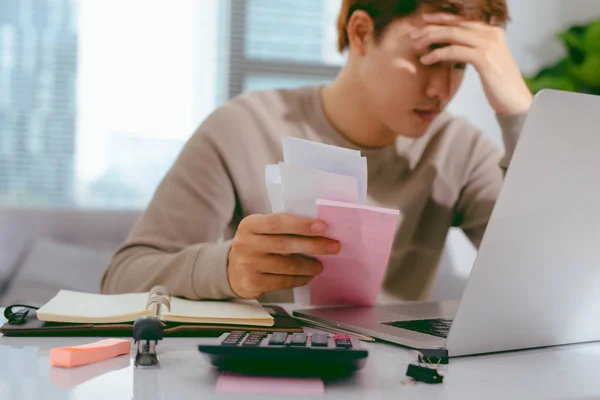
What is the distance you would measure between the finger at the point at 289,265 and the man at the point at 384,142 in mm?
129

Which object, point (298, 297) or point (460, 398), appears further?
point (298, 297)

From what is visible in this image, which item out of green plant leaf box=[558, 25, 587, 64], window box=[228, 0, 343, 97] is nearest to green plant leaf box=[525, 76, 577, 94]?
green plant leaf box=[558, 25, 587, 64]

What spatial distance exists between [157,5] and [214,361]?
2685 millimetres

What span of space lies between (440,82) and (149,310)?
2.40ft

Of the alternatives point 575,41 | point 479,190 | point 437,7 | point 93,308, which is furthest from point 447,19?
point 575,41

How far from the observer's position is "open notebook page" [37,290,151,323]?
715mm

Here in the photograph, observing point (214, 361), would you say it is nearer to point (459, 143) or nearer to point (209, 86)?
point (459, 143)

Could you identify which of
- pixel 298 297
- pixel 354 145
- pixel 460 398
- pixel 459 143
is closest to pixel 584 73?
pixel 459 143

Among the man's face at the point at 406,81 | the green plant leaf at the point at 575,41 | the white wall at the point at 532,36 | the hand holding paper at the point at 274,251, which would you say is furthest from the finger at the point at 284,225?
the green plant leaf at the point at 575,41

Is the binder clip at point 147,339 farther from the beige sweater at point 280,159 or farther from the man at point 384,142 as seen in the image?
the beige sweater at point 280,159

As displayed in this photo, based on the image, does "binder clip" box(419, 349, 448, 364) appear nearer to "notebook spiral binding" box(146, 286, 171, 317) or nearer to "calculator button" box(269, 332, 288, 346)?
"calculator button" box(269, 332, 288, 346)

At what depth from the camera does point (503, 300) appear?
591 mm

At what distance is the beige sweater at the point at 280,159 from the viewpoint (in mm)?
1184

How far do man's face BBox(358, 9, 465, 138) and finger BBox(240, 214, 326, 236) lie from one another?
1.84ft
